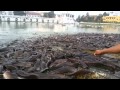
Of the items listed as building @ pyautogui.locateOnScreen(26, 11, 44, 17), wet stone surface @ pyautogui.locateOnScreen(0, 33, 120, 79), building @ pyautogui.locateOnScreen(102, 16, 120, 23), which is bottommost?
wet stone surface @ pyautogui.locateOnScreen(0, 33, 120, 79)

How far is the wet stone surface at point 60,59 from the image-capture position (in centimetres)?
484

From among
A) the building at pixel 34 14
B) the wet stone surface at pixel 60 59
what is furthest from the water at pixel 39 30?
the building at pixel 34 14

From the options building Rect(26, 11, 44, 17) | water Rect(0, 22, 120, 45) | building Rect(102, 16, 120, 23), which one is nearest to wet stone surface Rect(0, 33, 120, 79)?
water Rect(0, 22, 120, 45)

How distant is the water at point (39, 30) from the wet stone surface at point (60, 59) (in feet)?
0.43

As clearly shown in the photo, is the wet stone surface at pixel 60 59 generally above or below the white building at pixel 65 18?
below

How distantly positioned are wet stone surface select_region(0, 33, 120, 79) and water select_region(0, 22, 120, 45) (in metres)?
0.13

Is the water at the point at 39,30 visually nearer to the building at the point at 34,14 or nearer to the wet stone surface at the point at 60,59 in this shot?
the wet stone surface at the point at 60,59

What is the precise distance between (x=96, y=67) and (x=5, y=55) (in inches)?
88.6

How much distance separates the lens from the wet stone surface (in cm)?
484

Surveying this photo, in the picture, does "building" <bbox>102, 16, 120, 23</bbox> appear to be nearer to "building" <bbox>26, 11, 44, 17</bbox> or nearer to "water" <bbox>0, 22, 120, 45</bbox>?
"water" <bbox>0, 22, 120, 45</bbox>

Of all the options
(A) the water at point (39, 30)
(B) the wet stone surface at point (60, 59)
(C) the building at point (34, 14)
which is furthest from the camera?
(A) the water at point (39, 30)

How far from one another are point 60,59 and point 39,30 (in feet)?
3.40

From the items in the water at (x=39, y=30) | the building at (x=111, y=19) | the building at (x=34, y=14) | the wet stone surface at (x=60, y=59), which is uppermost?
the building at (x=34, y=14)
